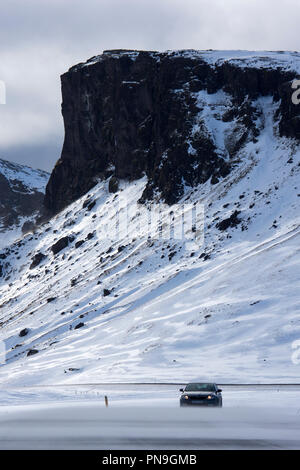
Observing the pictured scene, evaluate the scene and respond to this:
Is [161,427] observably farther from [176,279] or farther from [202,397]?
[176,279]

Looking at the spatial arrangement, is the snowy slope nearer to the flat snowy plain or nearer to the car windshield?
the car windshield

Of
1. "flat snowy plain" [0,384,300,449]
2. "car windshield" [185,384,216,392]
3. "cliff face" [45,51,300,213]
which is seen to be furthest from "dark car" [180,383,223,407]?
"cliff face" [45,51,300,213]

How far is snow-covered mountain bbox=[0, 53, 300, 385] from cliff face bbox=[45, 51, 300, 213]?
1.11 meters

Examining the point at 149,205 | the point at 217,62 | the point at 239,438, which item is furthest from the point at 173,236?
the point at 239,438

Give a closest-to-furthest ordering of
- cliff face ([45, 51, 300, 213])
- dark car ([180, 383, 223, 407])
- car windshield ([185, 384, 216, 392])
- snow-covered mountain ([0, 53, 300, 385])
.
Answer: dark car ([180, 383, 223, 407]), car windshield ([185, 384, 216, 392]), snow-covered mountain ([0, 53, 300, 385]), cliff face ([45, 51, 300, 213])

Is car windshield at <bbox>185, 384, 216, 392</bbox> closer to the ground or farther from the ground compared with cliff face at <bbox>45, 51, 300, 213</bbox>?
closer to the ground

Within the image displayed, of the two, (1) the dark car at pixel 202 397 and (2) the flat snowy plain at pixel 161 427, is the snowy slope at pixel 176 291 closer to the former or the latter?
(1) the dark car at pixel 202 397

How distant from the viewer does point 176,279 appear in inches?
3725

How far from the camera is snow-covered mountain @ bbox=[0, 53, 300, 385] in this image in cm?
6950

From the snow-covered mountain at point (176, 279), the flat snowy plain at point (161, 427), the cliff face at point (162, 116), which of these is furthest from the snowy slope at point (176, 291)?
the flat snowy plain at point (161, 427)

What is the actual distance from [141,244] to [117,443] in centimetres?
9590
